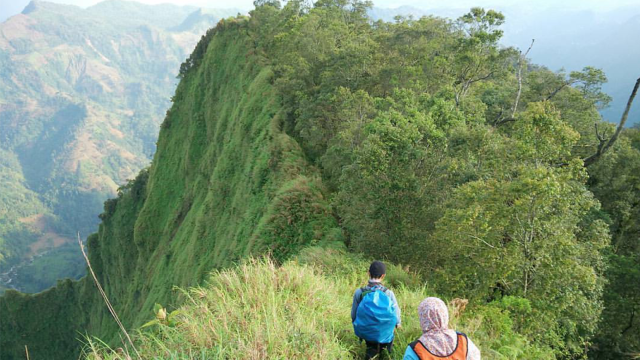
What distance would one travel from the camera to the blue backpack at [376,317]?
5.63 m

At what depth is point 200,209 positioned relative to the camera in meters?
38.2

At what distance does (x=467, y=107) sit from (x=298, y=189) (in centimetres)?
984

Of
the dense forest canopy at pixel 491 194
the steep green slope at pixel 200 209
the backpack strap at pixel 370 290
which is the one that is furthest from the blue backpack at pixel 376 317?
the steep green slope at pixel 200 209

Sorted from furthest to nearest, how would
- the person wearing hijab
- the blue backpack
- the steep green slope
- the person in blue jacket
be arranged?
1. the steep green slope
2. the person in blue jacket
3. the blue backpack
4. the person wearing hijab

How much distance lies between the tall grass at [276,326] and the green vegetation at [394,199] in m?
0.04

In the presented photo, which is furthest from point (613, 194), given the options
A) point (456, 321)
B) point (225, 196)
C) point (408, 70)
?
point (225, 196)

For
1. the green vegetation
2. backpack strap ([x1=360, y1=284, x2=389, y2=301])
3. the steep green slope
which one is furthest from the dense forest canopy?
backpack strap ([x1=360, y1=284, x2=389, y2=301])

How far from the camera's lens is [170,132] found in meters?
59.3

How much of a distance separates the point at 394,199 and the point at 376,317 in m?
8.17

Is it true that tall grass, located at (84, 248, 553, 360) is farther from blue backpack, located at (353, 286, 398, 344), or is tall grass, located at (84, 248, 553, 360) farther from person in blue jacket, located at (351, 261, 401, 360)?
blue backpack, located at (353, 286, 398, 344)

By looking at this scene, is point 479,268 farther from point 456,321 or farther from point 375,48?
point 375,48

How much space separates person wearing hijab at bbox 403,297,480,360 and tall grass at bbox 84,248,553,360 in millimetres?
1306

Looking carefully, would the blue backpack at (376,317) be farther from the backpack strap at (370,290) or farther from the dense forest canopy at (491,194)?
the dense forest canopy at (491,194)

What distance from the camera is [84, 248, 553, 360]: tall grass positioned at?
192 inches
